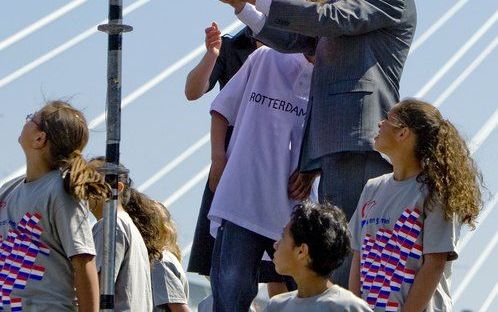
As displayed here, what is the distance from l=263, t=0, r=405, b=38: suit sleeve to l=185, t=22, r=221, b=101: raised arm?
2.77 feet

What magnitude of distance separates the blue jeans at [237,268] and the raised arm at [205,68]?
75 cm

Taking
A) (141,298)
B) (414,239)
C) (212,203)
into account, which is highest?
(414,239)

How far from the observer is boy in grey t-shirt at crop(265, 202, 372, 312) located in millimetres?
4676

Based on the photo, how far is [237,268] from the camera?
18.4 feet

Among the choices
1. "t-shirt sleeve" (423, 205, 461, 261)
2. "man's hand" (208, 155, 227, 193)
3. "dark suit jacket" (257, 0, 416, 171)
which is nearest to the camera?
"t-shirt sleeve" (423, 205, 461, 261)

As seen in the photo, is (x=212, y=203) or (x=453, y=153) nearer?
(x=453, y=153)

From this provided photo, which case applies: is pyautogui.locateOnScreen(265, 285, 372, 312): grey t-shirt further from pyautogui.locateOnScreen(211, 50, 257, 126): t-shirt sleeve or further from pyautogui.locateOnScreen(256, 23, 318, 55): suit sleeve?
pyautogui.locateOnScreen(211, 50, 257, 126): t-shirt sleeve

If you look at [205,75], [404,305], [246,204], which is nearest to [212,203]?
[246,204]

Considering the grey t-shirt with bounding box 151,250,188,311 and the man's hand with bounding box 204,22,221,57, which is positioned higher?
the man's hand with bounding box 204,22,221,57

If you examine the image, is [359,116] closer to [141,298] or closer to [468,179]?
[468,179]

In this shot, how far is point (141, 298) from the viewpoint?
574 cm

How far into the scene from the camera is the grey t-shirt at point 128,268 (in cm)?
568

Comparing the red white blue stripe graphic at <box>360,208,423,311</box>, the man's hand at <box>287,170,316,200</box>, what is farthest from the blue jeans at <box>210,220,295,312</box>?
the red white blue stripe graphic at <box>360,208,423,311</box>

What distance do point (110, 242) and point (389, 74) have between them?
116 centimetres
